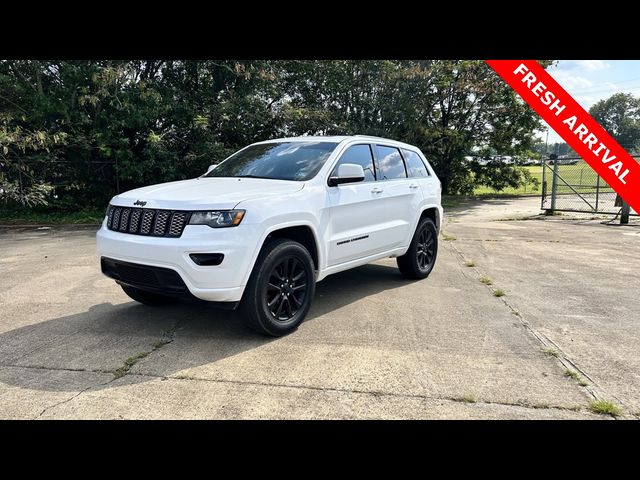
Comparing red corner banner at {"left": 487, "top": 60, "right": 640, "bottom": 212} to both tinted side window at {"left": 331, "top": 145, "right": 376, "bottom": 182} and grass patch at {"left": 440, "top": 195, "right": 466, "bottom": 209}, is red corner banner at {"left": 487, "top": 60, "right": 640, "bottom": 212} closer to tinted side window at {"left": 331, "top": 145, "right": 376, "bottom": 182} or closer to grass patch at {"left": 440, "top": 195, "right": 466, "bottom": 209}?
tinted side window at {"left": 331, "top": 145, "right": 376, "bottom": 182}

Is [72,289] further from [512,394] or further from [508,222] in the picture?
[508,222]

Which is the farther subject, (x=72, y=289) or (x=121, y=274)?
(x=72, y=289)

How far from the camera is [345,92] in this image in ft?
58.1

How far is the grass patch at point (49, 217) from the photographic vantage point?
1291 centimetres

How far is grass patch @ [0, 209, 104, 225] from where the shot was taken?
1291 centimetres

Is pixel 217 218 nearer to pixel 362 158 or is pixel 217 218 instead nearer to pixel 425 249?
pixel 362 158

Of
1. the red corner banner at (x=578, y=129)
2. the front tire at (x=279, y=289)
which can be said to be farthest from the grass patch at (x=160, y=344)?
the red corner banner at (x=578, y=129)

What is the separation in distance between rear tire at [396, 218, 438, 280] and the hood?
234 cm

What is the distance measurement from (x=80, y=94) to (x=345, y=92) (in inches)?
365

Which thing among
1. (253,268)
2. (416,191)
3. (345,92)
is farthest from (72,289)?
(345,92)

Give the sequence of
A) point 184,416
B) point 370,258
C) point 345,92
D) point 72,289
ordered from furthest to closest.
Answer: point 345,92 < point 72,289 < point 370,258 < point 184,416

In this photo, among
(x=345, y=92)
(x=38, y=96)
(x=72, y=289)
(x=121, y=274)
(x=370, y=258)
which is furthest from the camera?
(x=345, y=92)

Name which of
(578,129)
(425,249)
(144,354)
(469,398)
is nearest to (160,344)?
(144,354)

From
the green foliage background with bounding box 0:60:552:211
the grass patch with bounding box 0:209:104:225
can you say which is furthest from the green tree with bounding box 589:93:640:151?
the grass patch with bounding box 0:209:104:225
